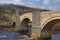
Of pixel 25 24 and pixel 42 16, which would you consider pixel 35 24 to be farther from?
pixel 25 24

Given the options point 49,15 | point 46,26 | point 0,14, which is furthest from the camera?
point 0,14

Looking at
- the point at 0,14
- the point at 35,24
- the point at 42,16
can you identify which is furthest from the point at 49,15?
the point at 0,14

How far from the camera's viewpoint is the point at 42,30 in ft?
80.3

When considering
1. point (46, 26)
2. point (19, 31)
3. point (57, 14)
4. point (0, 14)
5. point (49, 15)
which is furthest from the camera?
point (0, 14)

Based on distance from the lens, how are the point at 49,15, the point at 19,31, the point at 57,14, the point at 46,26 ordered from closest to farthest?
1. the point at 57,14
2. the point at 49,15
3. the point at 46,26
4. the point at 19,31

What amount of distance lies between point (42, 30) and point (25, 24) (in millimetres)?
15121

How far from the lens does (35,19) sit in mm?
25188

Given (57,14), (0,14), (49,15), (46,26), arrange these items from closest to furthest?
1. (57,14)
2. (49,15)
3. (46,26)
4. (0,14)

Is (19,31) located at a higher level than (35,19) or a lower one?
lower

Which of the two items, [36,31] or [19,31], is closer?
[36,31]

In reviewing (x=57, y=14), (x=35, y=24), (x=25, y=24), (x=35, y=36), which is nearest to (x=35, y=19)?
(x=35, y=24)

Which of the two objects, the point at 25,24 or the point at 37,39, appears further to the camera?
the point at 25,24

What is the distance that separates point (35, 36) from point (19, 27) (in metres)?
14.8

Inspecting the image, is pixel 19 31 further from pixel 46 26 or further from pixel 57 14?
pixel 57 14
